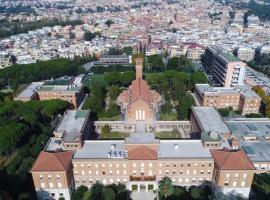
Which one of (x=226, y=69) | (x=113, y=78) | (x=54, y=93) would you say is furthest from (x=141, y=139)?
(x=226, y=69)

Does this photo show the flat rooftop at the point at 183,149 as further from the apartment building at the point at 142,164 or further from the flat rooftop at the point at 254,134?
the flat rooftop at the point at 254,134

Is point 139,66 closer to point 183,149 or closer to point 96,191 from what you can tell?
point 183,149

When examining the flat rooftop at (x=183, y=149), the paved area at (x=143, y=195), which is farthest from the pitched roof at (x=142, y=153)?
the paved area at (x=143, y=195)

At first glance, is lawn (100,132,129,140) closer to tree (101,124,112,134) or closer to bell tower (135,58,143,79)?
tree (101,124,112,134)

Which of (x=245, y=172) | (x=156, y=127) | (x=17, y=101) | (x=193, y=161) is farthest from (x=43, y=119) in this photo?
(x=245, y=172)

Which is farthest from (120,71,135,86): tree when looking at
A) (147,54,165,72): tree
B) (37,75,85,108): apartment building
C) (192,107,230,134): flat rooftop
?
(192,107,230,134): flat rooftop

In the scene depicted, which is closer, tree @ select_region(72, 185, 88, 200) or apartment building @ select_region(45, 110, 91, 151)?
tree @ select_region(72, 185, 88, 200)
